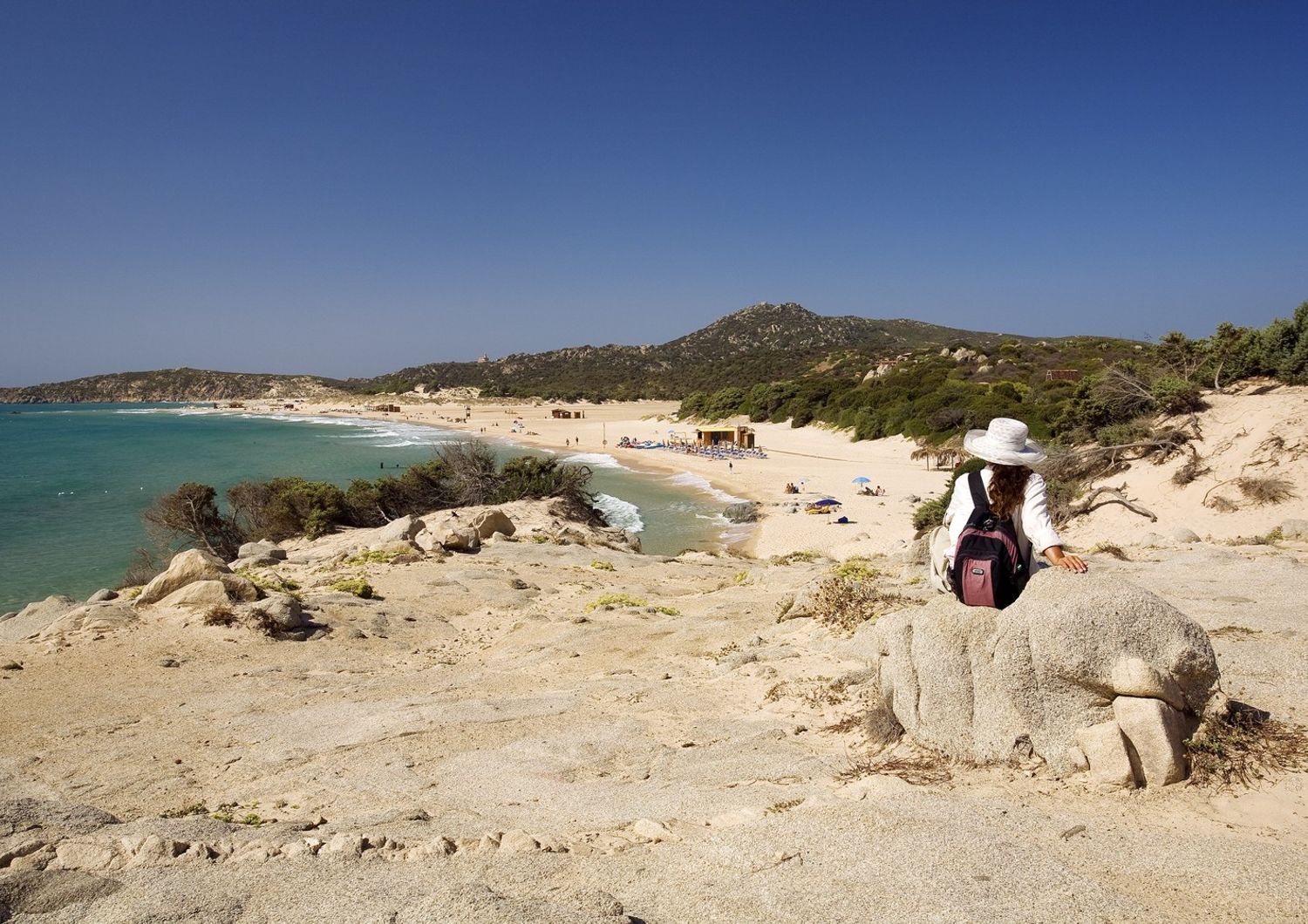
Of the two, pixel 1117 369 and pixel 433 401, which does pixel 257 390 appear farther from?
pixel 1117 369

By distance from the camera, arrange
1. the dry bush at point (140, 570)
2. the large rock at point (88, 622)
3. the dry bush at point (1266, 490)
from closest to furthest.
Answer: the large rock at point (88, 622)
the dry bush at point (1266, 490)
the dry bush at point (140, 570)

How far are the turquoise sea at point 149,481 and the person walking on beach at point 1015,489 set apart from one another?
20.2m

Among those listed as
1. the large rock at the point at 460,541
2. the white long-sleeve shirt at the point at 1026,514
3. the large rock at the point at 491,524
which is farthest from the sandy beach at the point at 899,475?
the white long-sleeve shirt at the point at 1026,514

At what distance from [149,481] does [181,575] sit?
3858 centimetres

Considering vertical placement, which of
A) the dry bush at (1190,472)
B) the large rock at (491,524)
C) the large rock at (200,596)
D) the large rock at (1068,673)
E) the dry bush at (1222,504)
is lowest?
the large rock at (491,524)

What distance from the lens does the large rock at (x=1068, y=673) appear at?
4156 millimetres

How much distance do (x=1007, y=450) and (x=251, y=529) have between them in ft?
80.8

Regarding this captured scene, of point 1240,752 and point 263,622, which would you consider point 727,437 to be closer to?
point 263,622

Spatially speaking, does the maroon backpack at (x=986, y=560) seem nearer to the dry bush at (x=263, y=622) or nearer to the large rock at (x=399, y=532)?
the dry bush at (x=263, y=622)

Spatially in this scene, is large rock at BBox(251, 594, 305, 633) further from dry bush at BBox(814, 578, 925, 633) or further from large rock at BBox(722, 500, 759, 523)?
large rock at BBox(722, 500, 759, 523)

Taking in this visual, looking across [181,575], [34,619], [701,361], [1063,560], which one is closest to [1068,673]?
[1063,560]

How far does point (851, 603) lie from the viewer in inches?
351

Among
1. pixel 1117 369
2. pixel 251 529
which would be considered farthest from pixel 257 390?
pixel 1117 369

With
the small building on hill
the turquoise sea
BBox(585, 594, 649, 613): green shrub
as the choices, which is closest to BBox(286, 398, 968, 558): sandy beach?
the small building on hill
